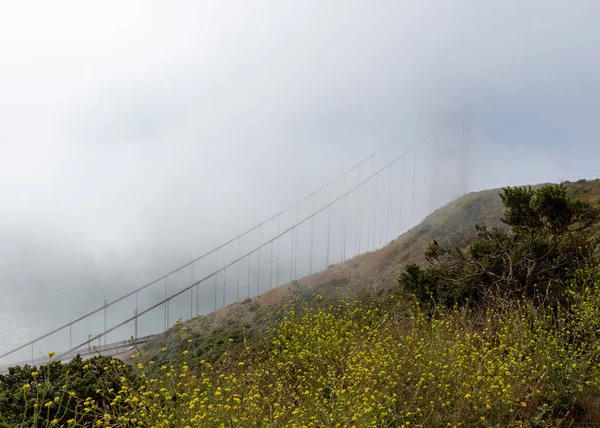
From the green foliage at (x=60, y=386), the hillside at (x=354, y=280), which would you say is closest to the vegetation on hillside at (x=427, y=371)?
the green foliage at (x=60, y=386)

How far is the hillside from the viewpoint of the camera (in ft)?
76.8

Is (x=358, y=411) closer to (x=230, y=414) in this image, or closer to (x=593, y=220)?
(x=230, y=414)

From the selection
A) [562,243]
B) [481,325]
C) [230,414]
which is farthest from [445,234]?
[230,414]

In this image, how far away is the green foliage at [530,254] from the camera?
1212 cm

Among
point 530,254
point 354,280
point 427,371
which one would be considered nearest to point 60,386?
point 427,371

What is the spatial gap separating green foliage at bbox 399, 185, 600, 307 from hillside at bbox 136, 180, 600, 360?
22.9ft

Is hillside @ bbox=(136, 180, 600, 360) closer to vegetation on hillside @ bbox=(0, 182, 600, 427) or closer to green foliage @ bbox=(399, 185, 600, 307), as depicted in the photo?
green foliage @ bbox=(399, 185, 600, 307)

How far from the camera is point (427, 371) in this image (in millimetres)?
7371

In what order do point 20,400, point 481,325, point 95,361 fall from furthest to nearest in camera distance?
point 481,325
point 95,361
point 20,400

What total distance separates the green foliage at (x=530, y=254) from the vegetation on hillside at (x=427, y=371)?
0.13 feet

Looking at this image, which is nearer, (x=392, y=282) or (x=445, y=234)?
(x=392, y=282)

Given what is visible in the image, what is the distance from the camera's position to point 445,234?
33.9 m

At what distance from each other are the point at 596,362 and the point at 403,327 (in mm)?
4122

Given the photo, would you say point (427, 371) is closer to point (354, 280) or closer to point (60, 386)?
point (60, 386)
